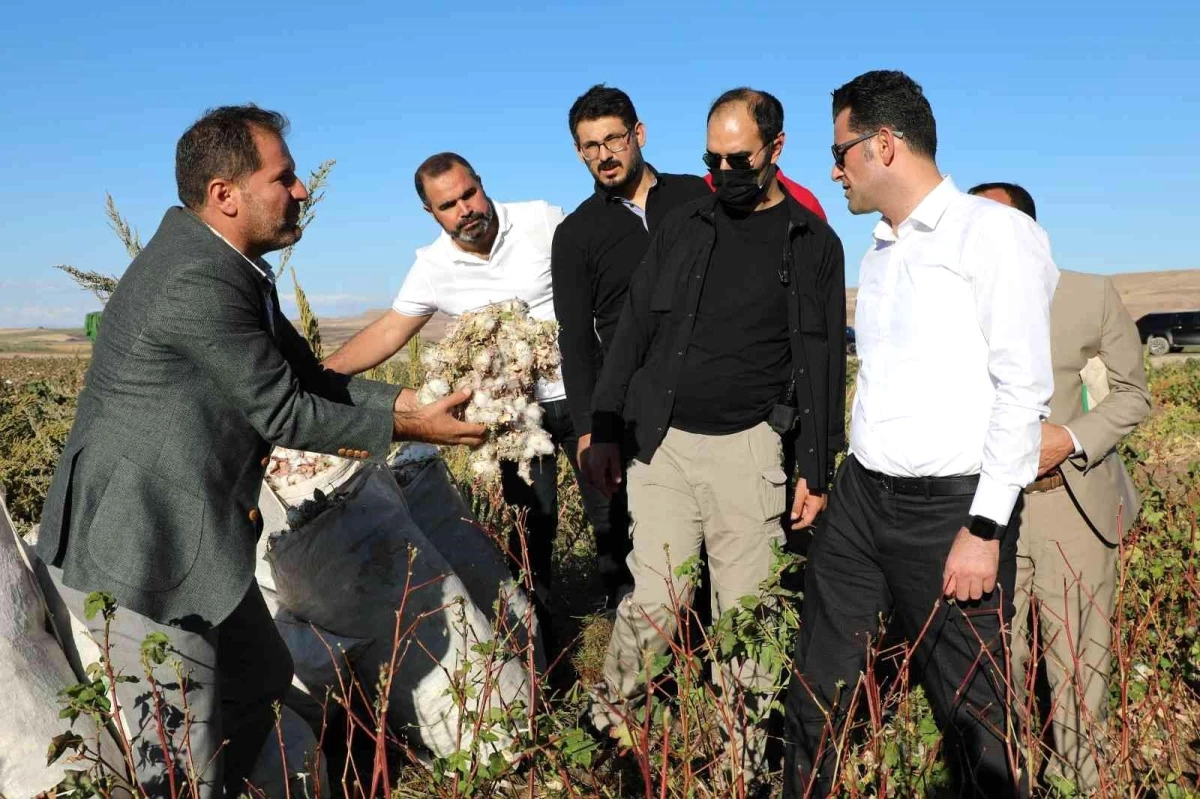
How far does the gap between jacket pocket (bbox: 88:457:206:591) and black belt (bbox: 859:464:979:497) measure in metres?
1.74

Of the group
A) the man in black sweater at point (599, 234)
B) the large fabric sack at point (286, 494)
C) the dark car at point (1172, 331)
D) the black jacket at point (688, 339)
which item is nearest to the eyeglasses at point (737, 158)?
the black jacket at point (688, 339)

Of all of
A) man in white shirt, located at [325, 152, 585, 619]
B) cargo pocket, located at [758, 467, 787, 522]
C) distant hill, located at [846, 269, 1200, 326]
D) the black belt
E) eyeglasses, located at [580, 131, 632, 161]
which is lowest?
distant hill, located at [846, 269, 1200, 326]

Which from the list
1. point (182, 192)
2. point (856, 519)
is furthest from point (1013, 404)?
point (182, 192)

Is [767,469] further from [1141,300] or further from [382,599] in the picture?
[1141,300]

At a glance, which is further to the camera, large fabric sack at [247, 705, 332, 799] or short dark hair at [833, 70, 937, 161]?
large fabric sack at [247, 705, 332, 799]

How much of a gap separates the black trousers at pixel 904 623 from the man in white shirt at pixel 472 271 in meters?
1.37

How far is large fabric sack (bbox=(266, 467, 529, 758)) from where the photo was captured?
3293mm

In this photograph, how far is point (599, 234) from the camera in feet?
11.7

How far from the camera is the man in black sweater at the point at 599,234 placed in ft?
11.8

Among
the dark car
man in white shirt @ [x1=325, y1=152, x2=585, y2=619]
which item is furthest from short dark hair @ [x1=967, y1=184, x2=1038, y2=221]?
the dark car

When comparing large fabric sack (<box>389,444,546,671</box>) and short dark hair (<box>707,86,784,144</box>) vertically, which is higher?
short dark hair (<box>707,86,784,144</box>)

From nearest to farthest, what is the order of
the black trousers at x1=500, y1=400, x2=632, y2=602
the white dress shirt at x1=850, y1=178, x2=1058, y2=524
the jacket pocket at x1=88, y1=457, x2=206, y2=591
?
the white dress shirt at x1=850, y1=178, x2=1058, y2=524, the jacket pocket at x1=88, y1=457, x2=206, y2=591, the black trousers at x1=500, y1=400, x2=632, y2=602

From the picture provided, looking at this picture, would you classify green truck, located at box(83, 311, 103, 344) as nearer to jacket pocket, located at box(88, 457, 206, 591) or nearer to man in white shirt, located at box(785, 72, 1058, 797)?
jacket pocket, located at box(88, 457, 206, 591)

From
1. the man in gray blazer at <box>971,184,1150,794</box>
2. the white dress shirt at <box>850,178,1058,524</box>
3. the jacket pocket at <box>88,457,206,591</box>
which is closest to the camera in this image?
the white dress shirt at <box>850,178,1058,524</box>
